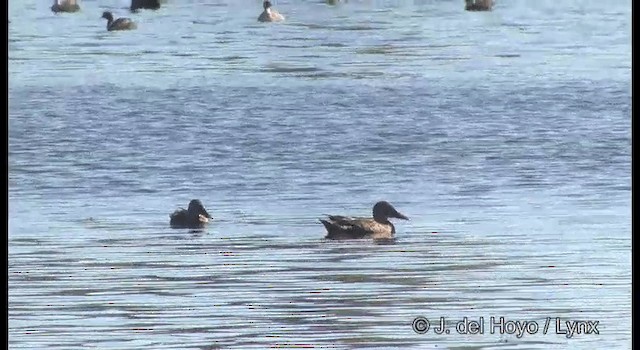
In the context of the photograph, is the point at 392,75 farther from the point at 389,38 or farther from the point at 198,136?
the point at 198,136

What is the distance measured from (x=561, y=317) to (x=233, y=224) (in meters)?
2.80

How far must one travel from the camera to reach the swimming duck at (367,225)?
1256 cm

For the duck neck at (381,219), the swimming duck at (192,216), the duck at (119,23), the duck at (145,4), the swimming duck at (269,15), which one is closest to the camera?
the swimming duck at (192,216)

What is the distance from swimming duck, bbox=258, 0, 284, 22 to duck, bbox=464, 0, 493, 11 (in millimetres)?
1546

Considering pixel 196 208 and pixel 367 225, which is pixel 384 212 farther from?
pixel 196 208

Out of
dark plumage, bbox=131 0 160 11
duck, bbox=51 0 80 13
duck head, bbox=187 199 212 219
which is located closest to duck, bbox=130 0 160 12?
dark plumage, bbox=131 0 160 11

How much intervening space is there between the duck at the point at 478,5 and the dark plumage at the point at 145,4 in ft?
8.62

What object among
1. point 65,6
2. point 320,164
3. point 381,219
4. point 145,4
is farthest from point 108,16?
point 381,219

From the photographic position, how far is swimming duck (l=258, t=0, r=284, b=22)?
14125mm

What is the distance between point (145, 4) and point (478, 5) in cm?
286

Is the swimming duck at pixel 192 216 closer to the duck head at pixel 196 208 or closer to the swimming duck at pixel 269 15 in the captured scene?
the duck head at pixel 196 208

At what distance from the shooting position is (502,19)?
14281 mm

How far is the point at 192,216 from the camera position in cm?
1263

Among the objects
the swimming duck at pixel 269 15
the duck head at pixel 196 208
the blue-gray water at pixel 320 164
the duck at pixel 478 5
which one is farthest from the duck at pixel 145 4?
the duck head at pixel 196 208
